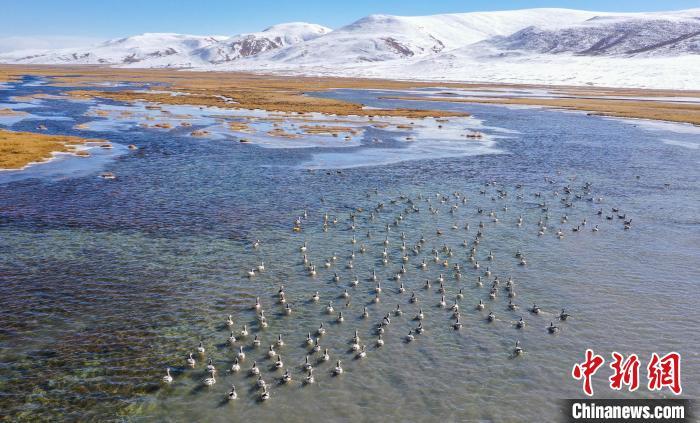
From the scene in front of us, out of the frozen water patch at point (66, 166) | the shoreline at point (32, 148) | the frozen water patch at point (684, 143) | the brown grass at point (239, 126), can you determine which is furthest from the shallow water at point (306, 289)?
the brown grass at point (239, 126)

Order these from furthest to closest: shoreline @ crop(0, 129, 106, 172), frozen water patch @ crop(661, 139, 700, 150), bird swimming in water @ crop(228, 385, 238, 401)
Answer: frozen water patch @ crop(661, 139, 700, 150), shoreline @ crop(0, 129, 106, 172), bird swimming in water @ crop(228, 385, 238, 401)

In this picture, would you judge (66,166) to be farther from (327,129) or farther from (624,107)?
(624,107)

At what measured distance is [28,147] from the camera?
228ft

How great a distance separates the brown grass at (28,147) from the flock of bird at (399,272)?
3853 cm

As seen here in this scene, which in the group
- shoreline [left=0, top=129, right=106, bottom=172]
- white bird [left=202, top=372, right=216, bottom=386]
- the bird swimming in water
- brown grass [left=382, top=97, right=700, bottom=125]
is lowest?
the bird swimming in water

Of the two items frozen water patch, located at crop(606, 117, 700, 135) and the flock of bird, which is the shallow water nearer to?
the flock of bird

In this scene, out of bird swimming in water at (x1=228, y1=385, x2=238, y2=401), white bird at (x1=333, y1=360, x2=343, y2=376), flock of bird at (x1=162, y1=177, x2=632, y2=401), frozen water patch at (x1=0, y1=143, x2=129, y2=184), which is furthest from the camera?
frozen water patch at (x1=0, y1=143, x2=129, y2=184)

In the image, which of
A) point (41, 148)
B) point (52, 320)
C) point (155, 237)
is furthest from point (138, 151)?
point (52, 320)

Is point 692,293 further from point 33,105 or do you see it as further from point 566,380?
point 33,105

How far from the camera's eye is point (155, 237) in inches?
1543

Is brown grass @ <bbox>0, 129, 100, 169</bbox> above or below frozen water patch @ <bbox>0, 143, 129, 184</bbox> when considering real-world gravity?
above

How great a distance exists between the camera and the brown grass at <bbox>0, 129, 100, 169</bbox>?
62.5 meters

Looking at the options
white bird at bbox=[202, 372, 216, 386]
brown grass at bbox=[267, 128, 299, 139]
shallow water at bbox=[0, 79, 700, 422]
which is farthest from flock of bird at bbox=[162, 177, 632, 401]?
brown grass at bbox=[267, 128, 299, 139]

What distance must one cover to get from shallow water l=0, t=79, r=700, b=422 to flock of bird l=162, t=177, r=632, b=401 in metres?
0.26
